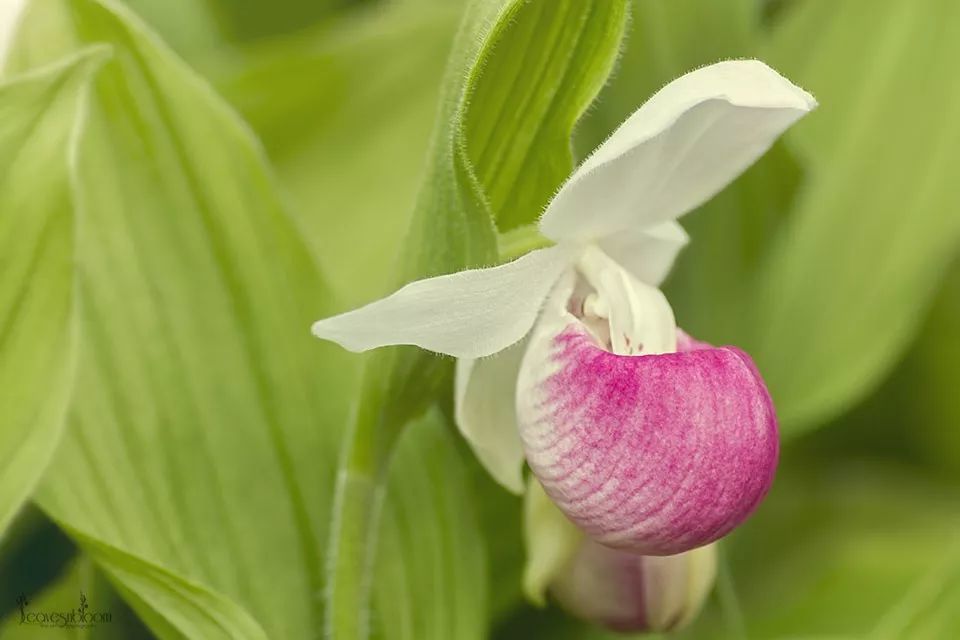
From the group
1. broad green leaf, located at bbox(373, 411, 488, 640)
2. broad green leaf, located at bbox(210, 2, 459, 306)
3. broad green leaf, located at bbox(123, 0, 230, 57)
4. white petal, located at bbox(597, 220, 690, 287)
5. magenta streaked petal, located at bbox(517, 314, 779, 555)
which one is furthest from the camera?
broad green leaf, located at bbox(123, 0, 230, 57)

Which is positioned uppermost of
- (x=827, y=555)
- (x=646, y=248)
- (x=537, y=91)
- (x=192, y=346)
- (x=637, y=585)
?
(x=537, y=91)

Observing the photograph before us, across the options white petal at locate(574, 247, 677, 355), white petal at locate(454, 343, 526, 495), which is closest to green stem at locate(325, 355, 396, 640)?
white petal at locate(454, 343, 526, 495)

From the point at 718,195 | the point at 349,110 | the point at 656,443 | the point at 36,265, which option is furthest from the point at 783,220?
the point at 36,265

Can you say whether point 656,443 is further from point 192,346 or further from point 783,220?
point 783,220

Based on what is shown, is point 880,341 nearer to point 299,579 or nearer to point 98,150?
point 299,579

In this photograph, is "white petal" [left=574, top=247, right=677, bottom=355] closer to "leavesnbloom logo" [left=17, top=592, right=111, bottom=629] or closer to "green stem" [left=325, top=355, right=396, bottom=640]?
"green stem" [left=325, top=355, right=396, bottom=640]

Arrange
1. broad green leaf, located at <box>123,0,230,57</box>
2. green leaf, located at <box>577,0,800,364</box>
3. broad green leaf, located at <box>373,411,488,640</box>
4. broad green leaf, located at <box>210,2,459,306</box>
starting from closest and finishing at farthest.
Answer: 1. broad green leaf, located at <box>373,411,488,640</box>
2. green leaf, located at <box>577,0,800,364</box>
3. broad green leaf, located at <box>210,2,459,306</box>
4. broad green leaf, located at <box>123,0,230,57</box>

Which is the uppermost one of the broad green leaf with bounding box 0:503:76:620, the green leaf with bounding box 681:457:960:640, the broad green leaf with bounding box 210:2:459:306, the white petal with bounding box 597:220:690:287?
A: the white petal with bounding box 597:220:690:287

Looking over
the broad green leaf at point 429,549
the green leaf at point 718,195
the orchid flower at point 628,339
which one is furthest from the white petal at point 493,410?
the green leaf at point 718,195

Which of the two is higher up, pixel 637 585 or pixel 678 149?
pixel 678 149
